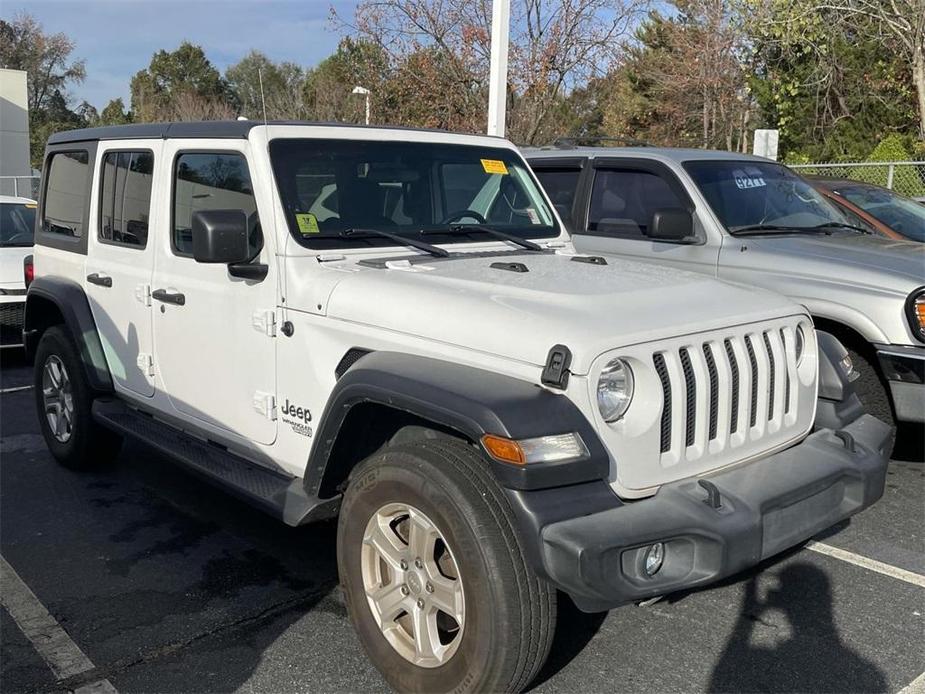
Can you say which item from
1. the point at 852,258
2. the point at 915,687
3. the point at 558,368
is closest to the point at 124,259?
the point at 558,368

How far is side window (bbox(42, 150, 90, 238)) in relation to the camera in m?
5.12

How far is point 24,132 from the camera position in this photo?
32406mm

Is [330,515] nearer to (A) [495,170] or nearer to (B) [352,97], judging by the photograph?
(A) [495,170]

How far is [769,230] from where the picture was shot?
604 centimetres

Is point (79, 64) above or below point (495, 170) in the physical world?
above

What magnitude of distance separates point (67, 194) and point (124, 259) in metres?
0.98

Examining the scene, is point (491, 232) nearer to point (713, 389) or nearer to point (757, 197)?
point (713, 389)

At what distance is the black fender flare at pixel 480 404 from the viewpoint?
2627mm

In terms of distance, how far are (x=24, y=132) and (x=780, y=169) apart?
105ft

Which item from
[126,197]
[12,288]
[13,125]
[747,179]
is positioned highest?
[13,125]

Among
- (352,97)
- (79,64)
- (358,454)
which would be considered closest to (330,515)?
(358,454)

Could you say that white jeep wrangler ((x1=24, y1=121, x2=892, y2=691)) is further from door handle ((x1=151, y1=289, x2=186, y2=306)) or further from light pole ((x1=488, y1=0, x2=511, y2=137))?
light pole ((x1=488, y1=0, x2=511, y2=137))

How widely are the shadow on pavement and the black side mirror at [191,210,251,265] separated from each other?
2.41 meters

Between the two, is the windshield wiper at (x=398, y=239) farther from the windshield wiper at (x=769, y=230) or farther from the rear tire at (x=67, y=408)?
the windshield wiper at (x=769, y=230)
